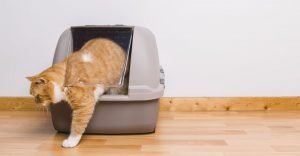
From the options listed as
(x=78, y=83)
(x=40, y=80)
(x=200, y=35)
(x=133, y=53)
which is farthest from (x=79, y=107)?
(x=200, y=35)

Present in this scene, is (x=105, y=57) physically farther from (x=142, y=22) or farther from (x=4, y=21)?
(x=4, y=21)

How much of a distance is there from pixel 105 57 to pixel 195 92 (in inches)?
29.7

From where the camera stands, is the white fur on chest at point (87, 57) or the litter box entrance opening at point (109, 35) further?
the litter box entrance opening at point (109, 35)

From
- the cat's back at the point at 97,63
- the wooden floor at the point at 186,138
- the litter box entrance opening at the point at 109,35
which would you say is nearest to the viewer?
the wooden floor at the point at 186,138

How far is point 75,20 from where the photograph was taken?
7.11 feet

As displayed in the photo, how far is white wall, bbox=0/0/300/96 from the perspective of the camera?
2.13 meters

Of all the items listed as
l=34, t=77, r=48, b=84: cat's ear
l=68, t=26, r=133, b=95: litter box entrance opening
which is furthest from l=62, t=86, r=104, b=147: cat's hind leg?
l=68, t=26, r=133, b=95: litter box entrance opening

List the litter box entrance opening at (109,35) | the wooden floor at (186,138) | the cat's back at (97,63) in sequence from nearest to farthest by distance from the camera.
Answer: the wooden floor at (186,138) < the cat's back at (97,63) < the litter box entrance opening at (109,35)

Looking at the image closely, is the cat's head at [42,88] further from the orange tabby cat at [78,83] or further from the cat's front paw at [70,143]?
the cat's front paw at [70,143]

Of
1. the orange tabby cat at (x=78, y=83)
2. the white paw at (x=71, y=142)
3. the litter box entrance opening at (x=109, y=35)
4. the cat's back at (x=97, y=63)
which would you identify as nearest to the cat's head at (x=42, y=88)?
the orange tabby cat at (x=78, y=83)

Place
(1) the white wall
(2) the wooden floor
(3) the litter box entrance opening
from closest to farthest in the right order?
(2) the wooden floor → (3) the litter box entrance opening → (1) the white wall

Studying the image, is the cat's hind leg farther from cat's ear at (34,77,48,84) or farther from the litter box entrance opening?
the litter box entrance opening

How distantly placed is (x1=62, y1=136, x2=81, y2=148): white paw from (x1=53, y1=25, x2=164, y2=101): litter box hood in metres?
0.22

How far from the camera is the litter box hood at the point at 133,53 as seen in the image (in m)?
1.62
